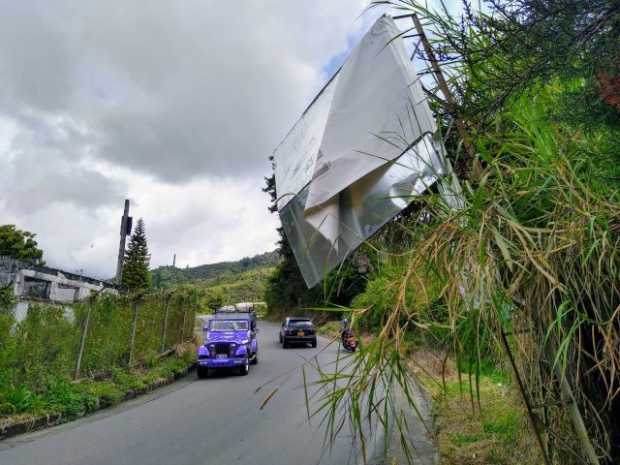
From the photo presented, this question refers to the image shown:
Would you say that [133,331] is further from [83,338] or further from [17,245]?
[17,245]

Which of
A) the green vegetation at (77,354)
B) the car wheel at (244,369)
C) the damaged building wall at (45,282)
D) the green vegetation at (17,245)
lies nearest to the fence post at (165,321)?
the green vegetation at (77,354)

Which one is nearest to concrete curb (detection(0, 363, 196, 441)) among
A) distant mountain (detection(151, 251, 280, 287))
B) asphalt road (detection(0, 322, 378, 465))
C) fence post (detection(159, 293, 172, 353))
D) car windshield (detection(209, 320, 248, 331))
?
asphalt road (detection(0, 322, 378, 465))

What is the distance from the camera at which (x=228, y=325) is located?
52.1 ft

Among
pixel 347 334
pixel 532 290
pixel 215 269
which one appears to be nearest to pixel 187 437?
pixel 347 334

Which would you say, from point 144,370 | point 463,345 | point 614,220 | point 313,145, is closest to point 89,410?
point 144,370

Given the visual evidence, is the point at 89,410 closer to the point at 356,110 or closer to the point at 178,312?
the point at 356,110

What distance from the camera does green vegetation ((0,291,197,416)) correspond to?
7.52 meters

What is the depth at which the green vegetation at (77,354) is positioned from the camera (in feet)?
24.7

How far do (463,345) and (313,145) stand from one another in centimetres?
131

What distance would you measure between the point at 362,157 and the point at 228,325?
14676 mm

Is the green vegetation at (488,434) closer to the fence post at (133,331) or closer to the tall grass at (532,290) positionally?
the tall grass at (532,290)

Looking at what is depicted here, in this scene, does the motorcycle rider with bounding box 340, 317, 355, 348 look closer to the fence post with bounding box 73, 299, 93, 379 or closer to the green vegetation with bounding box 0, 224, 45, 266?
the fence post with bounding box 73, 299, 93, 379

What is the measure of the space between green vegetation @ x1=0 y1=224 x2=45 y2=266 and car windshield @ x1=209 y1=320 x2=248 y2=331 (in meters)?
33.8

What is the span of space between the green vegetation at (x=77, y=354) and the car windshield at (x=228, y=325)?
1.61m
